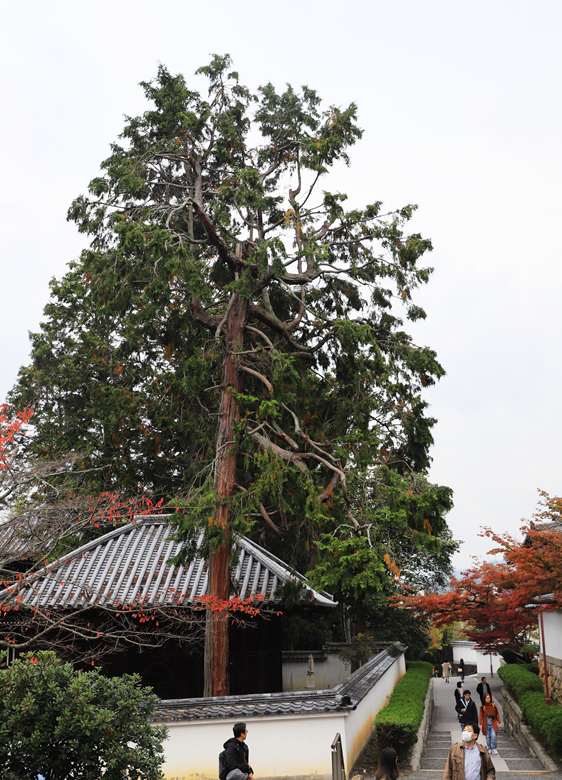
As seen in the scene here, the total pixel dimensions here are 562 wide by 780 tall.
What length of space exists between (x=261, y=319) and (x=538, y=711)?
11525mm

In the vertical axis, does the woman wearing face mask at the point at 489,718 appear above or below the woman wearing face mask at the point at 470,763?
below

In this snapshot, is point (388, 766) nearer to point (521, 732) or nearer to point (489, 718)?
point (489, 718)

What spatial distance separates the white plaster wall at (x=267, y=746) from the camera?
10719 mm

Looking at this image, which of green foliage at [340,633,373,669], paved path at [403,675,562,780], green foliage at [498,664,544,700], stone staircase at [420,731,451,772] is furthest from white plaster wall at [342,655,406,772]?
green foliage at [340,633,373,669]

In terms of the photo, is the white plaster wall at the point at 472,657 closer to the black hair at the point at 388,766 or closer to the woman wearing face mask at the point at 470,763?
the woman wearing face mask at the point at 470,763

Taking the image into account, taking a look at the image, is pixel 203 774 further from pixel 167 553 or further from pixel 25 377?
pixel 25 377

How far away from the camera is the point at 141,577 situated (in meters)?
17.2

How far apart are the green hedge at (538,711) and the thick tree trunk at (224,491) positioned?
21.5 ft

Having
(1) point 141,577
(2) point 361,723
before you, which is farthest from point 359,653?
(2) point 361,723

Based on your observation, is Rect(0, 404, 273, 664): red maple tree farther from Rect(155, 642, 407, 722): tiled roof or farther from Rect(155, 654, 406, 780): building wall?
Rect(155, 654, 406, 780): building wall

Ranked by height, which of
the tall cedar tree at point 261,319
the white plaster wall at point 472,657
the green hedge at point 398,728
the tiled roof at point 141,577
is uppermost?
the tall cedar tree at point 261,319

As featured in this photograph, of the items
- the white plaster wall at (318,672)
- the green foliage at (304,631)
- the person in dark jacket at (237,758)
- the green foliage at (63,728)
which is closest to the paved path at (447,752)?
the white plaster wall at (318,672)

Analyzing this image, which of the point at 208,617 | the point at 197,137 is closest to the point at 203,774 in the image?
the point at 208,617

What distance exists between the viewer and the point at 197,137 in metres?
18.9
